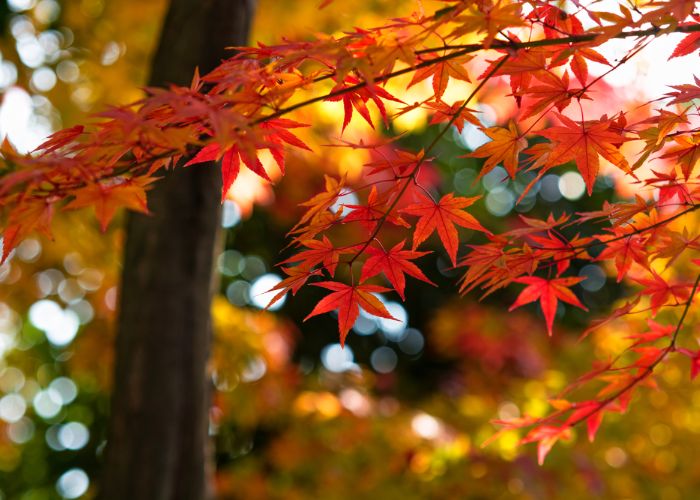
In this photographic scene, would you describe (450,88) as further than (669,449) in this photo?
No

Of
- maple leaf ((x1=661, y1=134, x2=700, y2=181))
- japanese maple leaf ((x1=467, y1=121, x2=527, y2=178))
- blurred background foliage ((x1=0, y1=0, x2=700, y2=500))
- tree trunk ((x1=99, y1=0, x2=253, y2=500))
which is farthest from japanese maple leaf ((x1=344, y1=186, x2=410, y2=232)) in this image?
blurred background foliage ((x1=0, y1=0, x2=700, y2=500))

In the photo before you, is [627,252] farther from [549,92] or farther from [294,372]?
[294,372]

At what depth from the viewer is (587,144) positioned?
93 cm

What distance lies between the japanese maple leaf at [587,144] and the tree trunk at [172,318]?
107 centimetres

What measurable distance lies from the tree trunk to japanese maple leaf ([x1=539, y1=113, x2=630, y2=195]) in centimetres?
107

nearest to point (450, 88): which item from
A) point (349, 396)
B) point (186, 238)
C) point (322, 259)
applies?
point (186, 238)

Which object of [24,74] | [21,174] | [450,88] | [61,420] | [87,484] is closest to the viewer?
[21,174]

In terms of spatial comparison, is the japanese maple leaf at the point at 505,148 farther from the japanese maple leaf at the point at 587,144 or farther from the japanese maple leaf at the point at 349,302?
the japanese maple leaf at the point at 349,302

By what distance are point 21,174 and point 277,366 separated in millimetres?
2883

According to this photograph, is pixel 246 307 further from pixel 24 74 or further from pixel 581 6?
pixel 581 6

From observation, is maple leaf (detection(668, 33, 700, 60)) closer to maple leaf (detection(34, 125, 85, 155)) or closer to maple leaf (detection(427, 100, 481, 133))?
maple leaf (detection(427, 100, 481, 133))

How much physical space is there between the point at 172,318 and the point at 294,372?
2160 millimetres

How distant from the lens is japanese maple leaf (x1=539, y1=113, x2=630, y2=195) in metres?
0.91

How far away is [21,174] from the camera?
71 cm
